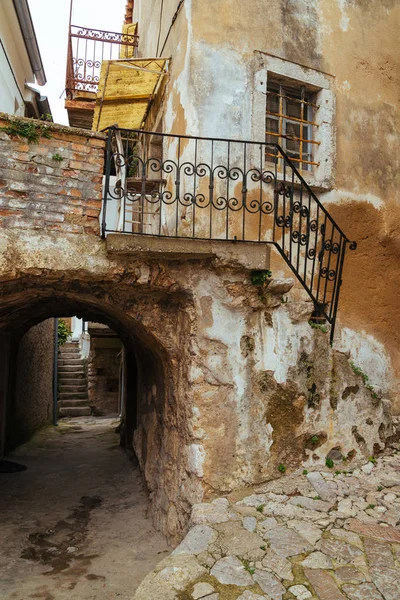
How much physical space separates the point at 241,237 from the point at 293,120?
5.86 feet

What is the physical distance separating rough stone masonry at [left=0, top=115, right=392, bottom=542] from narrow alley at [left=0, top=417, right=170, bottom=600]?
770 millimetres

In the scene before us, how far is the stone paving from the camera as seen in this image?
11.6ft

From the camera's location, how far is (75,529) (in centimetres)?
643

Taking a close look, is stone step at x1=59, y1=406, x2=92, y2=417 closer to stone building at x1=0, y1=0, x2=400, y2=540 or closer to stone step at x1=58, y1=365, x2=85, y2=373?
stone step at x1=58, y1=365, x2=85, y2=373

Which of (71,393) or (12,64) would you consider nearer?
(12,64)

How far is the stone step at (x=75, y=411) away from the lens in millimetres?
15984

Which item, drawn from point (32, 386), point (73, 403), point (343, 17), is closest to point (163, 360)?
point (343, 17)

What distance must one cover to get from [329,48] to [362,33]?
59cm

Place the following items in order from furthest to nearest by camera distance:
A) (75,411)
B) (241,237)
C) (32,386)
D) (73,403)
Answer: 1. (73,403)
2. (75,411)
3. (32,386)
4. (241,237)

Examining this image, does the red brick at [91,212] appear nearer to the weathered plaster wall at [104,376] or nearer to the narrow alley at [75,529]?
the narrow alley at [75,529]

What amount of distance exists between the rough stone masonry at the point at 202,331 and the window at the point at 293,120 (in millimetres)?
1965

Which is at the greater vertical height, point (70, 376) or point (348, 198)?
point (348, 198)

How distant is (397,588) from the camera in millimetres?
3488

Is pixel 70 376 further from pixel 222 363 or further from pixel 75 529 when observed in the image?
pixel 222 363
